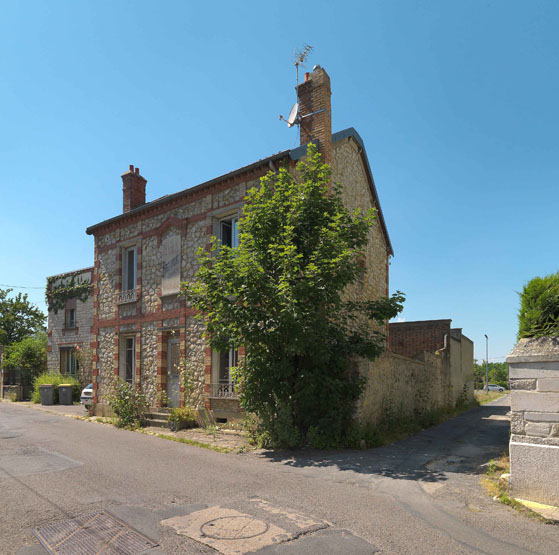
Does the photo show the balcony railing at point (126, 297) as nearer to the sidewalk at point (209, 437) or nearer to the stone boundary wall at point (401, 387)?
the sidewalk at point (209, 437)

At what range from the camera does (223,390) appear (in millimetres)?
12156

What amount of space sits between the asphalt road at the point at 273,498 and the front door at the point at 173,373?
3.94 meters

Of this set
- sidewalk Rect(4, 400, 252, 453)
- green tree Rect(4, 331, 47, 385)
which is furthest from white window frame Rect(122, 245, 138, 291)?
green tree Rect(4, 331, 47, 385)

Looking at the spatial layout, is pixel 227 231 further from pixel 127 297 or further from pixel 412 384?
pixel 412 384

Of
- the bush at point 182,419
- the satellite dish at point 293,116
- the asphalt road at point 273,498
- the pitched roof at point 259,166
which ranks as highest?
the satellite dish at point 293,116

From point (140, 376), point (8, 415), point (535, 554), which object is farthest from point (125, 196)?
point (535, 554)

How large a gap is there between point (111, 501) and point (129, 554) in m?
1.74

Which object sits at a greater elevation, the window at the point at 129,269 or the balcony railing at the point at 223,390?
the window at the point at 129,269

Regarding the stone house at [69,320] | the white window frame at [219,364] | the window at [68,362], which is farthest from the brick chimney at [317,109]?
the window at [68,362]

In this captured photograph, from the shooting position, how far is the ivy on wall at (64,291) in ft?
73.5

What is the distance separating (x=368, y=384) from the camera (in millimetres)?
10023

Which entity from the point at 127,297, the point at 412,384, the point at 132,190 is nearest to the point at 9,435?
the point at 127,297

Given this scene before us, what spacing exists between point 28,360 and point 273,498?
71.7 ft

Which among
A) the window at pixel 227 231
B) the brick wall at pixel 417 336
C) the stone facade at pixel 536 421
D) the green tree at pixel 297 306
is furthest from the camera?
the brick wall at pixel 417 336
